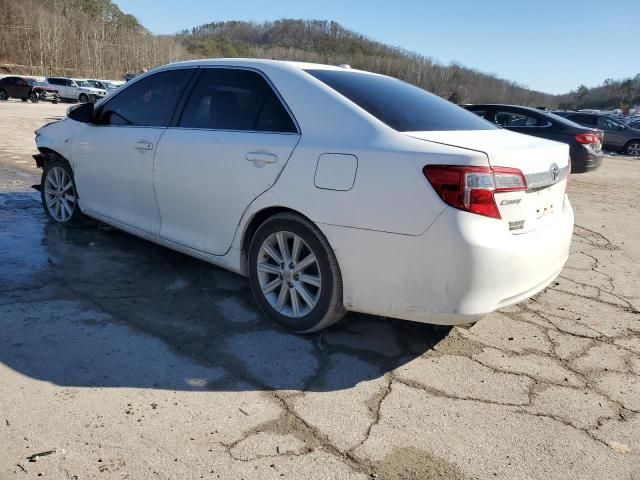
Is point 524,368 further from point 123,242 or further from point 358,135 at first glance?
point 123,242

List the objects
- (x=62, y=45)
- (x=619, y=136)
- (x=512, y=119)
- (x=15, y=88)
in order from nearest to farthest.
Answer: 1. (x=512, y=119)
2. (x=619, y=136)
3. (x=15, y=88)
4. (x=62, y=45)

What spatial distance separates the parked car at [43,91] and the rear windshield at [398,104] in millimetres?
37359

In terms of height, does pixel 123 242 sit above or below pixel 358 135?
below

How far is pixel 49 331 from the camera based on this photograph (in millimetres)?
3121

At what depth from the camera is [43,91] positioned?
116 feet

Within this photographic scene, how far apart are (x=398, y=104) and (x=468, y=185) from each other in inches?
37.8

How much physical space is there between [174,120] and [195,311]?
4.69 ft

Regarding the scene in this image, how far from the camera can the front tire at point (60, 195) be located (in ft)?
16.7

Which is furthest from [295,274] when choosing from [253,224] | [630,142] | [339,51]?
[339,51]

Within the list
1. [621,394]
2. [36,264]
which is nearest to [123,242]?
[36,264]

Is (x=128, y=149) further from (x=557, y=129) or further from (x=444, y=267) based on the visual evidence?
(x=557, y=129)

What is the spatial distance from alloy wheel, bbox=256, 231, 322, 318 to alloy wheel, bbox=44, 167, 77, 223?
8.63ft

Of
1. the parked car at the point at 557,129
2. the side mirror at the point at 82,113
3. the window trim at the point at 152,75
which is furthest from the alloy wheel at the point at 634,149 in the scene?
the side mirror at the point at 82,113

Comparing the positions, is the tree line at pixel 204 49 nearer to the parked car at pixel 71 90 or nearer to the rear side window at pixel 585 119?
the rear side window at pixel 585 119
